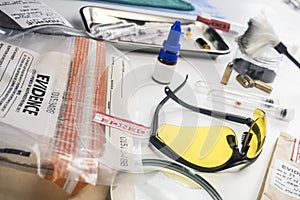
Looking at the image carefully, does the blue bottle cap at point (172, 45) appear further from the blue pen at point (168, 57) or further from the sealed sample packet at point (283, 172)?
the sealed sample packet at point (283, 172)

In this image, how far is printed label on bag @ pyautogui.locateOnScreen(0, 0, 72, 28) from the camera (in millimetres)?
562

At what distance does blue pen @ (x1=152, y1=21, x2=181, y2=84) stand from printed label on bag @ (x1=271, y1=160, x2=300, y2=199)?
0.20m

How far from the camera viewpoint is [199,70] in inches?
24.9

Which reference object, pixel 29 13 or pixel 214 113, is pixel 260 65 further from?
pixel 29 13

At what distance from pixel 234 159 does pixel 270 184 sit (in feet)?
0.15

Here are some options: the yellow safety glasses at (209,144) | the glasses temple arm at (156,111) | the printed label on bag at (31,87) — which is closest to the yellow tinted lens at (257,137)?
the yellow safety glasses at (209,144)

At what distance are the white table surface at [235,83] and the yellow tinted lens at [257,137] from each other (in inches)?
0.6

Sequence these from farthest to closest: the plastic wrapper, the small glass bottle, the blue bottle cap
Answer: the small glass bottle < the blue bottle cap < the plastic wrapper

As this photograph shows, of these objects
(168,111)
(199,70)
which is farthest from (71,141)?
(199,70)

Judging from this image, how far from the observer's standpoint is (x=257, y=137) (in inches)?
18.7

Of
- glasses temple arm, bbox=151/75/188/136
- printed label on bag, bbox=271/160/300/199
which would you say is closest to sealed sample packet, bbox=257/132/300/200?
printed label on bag, bbox=271/160/300/199

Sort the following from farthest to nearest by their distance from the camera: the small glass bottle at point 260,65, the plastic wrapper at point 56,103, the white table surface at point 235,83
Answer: the small glass bottle at point 260,65 → the white table surface at point 235,83 → the plastic wrapper at point 56,103

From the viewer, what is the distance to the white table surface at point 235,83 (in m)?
0.43

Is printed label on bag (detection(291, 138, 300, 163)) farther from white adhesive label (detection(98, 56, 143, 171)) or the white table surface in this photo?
white adhesive label (detection(98, 56, 143, 171))
